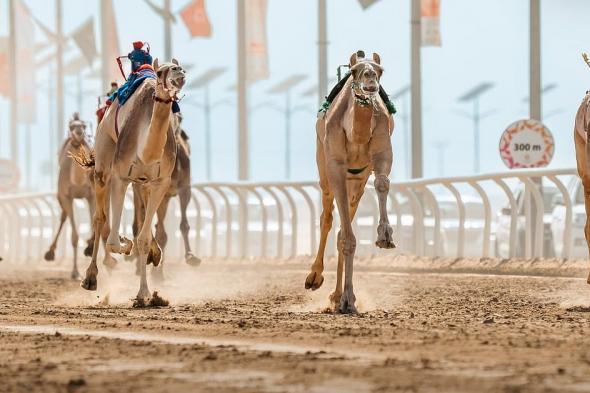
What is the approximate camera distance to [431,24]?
3347 cm

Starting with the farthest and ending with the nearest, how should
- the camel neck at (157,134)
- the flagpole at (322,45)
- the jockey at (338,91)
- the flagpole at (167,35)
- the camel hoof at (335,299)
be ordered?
the flagpole at (167,35)
the flagpole at (322,45)
the camel neck at (157,134)
the camel hoof at (335,299)
the jockey at (338,91)

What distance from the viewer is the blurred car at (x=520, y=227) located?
82.4ft

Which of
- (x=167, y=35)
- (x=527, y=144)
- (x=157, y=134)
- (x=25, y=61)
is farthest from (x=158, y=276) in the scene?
(x=25, y=61)

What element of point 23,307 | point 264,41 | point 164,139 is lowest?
point 23,307

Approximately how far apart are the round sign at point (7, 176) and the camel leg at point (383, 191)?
30.9m

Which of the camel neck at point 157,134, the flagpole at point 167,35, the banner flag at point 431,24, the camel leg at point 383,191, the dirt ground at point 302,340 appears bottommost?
the dirt ground at point 302,340

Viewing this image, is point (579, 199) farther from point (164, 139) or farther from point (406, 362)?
point (406, 362)

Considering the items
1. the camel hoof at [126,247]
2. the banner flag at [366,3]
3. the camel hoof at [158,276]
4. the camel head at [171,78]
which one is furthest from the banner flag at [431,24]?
the camel head at [171,78]

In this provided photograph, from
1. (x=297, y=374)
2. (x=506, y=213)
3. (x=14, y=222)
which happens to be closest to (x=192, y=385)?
(x=297, y=374)

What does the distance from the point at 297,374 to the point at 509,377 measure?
1086 millimetres

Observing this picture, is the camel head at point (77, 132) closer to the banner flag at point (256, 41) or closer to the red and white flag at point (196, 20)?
the banner flag at point (256, 41)

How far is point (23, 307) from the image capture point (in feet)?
53.5

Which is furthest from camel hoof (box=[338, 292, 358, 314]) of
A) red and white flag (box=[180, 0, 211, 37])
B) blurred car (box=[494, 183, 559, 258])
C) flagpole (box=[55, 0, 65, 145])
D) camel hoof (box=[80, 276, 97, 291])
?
flagpole (box=[55, 0, 65, 145])

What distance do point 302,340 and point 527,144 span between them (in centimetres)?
1630
